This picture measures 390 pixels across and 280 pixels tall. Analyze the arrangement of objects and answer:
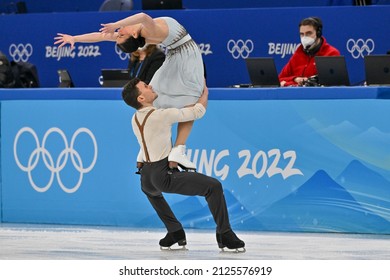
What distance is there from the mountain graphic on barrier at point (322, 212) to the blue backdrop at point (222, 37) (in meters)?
3.88

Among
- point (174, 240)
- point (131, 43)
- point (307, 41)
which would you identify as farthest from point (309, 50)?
point (131, 43)

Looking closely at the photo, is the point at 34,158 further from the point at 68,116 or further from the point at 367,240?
the point at 367,240

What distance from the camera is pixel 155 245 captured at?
941 cm

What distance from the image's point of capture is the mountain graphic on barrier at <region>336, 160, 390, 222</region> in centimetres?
1000

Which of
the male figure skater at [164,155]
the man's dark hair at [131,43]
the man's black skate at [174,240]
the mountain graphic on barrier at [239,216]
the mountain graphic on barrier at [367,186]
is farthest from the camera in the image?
the mountain graphic on barrier at [239,216]

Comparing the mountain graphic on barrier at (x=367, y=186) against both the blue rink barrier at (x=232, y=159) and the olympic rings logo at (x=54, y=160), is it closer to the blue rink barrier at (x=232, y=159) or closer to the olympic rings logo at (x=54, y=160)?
the blue rink barrier at (x=232, y=159)

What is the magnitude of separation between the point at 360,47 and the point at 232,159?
13.0 ft

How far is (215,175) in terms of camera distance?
10.6 meters

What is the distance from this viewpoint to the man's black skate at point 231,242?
28.5 ft

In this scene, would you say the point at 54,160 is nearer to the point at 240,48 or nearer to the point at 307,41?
the point at 307,41

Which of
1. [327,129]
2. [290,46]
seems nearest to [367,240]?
[327,129]

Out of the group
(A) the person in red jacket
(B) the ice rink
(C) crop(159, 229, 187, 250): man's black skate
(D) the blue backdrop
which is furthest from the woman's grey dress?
(D) the blue backdrop

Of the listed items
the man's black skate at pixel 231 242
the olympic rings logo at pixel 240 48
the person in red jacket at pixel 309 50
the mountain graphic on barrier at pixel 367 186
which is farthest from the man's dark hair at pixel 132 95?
the olympic rings logo at pixel 240 48
